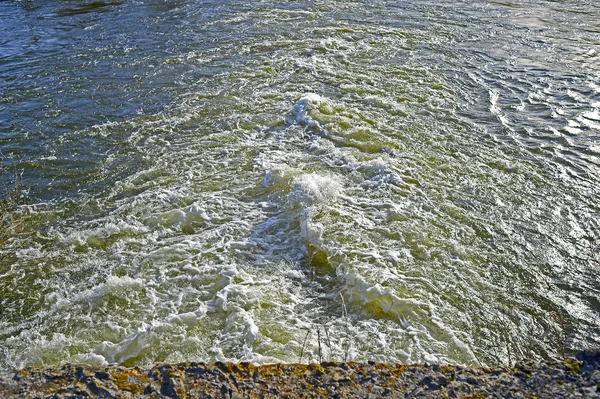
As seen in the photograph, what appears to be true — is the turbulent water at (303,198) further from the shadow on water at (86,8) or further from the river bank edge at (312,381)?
the shadow on water at (86,8)

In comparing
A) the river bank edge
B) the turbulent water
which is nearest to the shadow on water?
the turbulent water

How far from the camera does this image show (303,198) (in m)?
6.24

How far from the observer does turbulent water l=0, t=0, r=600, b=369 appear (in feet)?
14.7

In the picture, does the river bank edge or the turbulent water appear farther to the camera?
the turbulent water

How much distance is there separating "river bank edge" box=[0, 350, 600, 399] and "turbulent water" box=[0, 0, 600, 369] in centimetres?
56

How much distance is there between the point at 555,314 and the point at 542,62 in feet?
25.1

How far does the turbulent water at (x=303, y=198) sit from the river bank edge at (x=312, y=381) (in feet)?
1.85

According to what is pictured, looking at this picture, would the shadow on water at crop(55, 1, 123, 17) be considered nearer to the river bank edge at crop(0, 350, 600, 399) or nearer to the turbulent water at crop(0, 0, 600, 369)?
the turbulent water at crop(0, 0, 600, 369)

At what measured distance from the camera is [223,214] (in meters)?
6.16

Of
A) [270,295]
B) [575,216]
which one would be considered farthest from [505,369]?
[575,216]

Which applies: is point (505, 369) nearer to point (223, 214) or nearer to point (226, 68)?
point (223, 214)

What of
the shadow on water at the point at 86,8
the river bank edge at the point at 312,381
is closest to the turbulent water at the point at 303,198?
the river bank edge at the point at 312,381

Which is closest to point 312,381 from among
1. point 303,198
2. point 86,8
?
point 303,198

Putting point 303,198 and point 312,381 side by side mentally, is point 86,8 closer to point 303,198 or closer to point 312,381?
point 303,198
